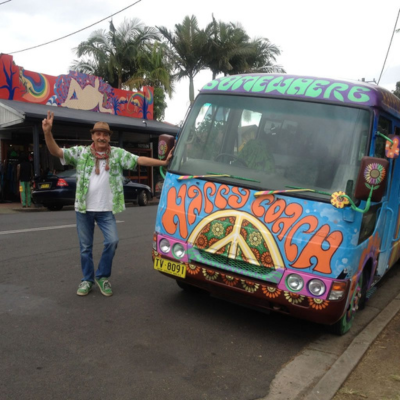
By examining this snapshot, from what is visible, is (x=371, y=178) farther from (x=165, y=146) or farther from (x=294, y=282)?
(x=165, y=146)

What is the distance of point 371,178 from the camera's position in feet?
12.9

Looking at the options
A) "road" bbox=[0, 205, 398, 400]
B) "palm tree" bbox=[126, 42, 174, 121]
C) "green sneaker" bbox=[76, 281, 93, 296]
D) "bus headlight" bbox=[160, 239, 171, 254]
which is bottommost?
"road" bbox=[0, 205, 398, 400]

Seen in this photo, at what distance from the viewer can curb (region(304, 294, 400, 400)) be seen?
354 centimetres

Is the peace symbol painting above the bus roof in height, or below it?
below

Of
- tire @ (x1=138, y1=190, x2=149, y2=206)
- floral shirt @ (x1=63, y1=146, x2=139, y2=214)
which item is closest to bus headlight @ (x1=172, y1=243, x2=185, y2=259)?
floral shirt @ (x1=63, y1=146, x2=139, y2=214)

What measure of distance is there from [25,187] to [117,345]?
13.4 meters

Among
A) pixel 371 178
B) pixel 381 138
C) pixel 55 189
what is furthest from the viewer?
pixel 55 189

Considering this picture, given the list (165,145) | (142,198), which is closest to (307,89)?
(165,145)

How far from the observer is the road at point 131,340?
11.2ft

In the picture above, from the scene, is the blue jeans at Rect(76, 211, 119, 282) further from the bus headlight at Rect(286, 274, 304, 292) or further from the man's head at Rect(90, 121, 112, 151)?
the bus headlight at Rect(286, 274, 304, 292)

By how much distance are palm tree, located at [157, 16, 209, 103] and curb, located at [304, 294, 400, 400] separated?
26.2m

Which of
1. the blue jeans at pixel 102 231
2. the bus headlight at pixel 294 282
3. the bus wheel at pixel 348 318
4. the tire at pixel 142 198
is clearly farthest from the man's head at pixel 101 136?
the tire at pixel 142 198

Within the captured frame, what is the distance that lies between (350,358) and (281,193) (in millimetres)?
1533

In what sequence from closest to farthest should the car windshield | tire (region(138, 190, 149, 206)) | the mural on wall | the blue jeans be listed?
the car windshield < the blue jeans < the mural on wall < tire (region(138, 190, 149, 206))
